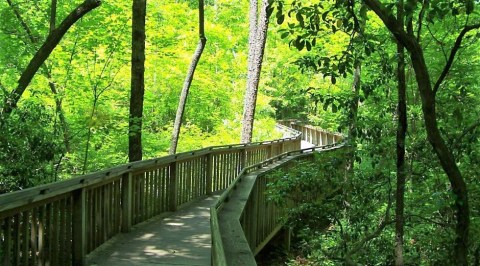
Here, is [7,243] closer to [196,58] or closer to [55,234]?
[55,234]

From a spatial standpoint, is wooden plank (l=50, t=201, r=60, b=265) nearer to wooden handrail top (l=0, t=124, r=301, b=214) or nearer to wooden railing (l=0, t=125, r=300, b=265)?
wooden railing (l=0, t=125, r=300, b=265)

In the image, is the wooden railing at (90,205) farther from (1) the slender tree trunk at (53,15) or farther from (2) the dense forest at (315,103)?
(1) the slender tree trunk at (53,15)

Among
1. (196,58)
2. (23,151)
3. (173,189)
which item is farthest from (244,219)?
(196,58)

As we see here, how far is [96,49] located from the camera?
14.1 m

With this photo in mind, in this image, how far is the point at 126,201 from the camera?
22.9ft

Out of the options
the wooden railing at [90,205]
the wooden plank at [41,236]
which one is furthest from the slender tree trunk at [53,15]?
the wooden plank at [41,236]

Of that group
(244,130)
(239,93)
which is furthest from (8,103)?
(239,93)

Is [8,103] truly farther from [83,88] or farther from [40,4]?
[40,4]

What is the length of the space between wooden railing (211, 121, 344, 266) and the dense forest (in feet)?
1.67

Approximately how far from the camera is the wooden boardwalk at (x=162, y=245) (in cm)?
568

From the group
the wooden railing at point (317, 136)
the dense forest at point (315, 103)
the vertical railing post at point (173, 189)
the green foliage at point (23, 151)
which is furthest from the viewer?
the wooden railing at point (317, 136)

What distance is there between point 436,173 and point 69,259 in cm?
475

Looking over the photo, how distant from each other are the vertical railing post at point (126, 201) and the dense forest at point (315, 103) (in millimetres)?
1244

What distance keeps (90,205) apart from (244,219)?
6.11ft
